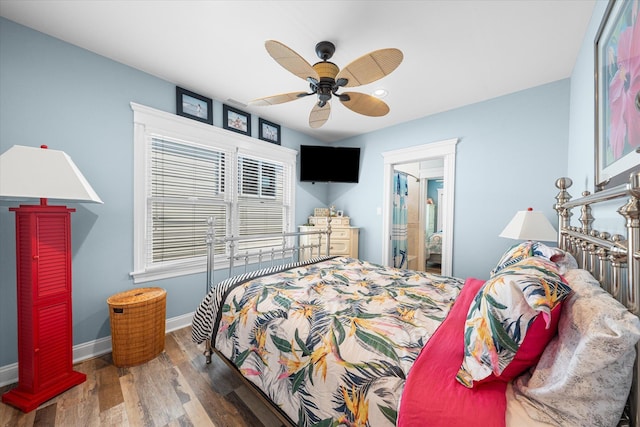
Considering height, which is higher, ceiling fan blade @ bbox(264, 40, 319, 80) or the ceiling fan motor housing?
the ceiling fan motor housing

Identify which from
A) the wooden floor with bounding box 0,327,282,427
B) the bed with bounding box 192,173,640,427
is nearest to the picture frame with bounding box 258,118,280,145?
the bed with bounding box 192,173,640,427

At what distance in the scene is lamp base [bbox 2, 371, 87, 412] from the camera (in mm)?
1527

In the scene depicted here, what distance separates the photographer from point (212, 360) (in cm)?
205

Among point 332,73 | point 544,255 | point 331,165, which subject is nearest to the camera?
point 544,255

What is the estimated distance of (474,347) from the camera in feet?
2.72

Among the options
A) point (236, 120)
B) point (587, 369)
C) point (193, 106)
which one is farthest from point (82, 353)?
point (587, 369)

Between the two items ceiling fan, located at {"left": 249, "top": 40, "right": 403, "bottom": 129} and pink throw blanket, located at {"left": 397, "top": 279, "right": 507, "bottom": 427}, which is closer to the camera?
pink throw blanket, located at {"left": 397, "top": 279, "right": 507, "bottom": 427}

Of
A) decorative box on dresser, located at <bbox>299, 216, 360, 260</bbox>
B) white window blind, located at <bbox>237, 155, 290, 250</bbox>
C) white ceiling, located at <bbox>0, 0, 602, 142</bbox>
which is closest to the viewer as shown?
white ceiling, located at <bbox>0, 0, 602, 142</bbox>

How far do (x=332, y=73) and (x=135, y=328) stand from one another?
8.25 ft

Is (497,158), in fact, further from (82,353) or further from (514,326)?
(82,353)

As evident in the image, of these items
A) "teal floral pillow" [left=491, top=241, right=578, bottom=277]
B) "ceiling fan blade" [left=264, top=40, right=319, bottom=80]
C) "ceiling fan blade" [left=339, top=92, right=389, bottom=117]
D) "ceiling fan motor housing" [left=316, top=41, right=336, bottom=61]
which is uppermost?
"ceiling fan motor housing" [left=316, top=41, right=336, bottom=61]

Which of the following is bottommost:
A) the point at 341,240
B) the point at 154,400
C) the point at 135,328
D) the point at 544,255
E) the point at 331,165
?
the point at 154,400

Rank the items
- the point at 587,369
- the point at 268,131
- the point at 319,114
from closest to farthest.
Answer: the point at 587,369
the point at 319,114
the point at 268,131

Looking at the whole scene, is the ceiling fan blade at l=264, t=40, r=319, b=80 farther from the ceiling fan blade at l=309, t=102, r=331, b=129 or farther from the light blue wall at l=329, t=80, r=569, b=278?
the light blue wall at l=329, t=80, r=569, b=278
